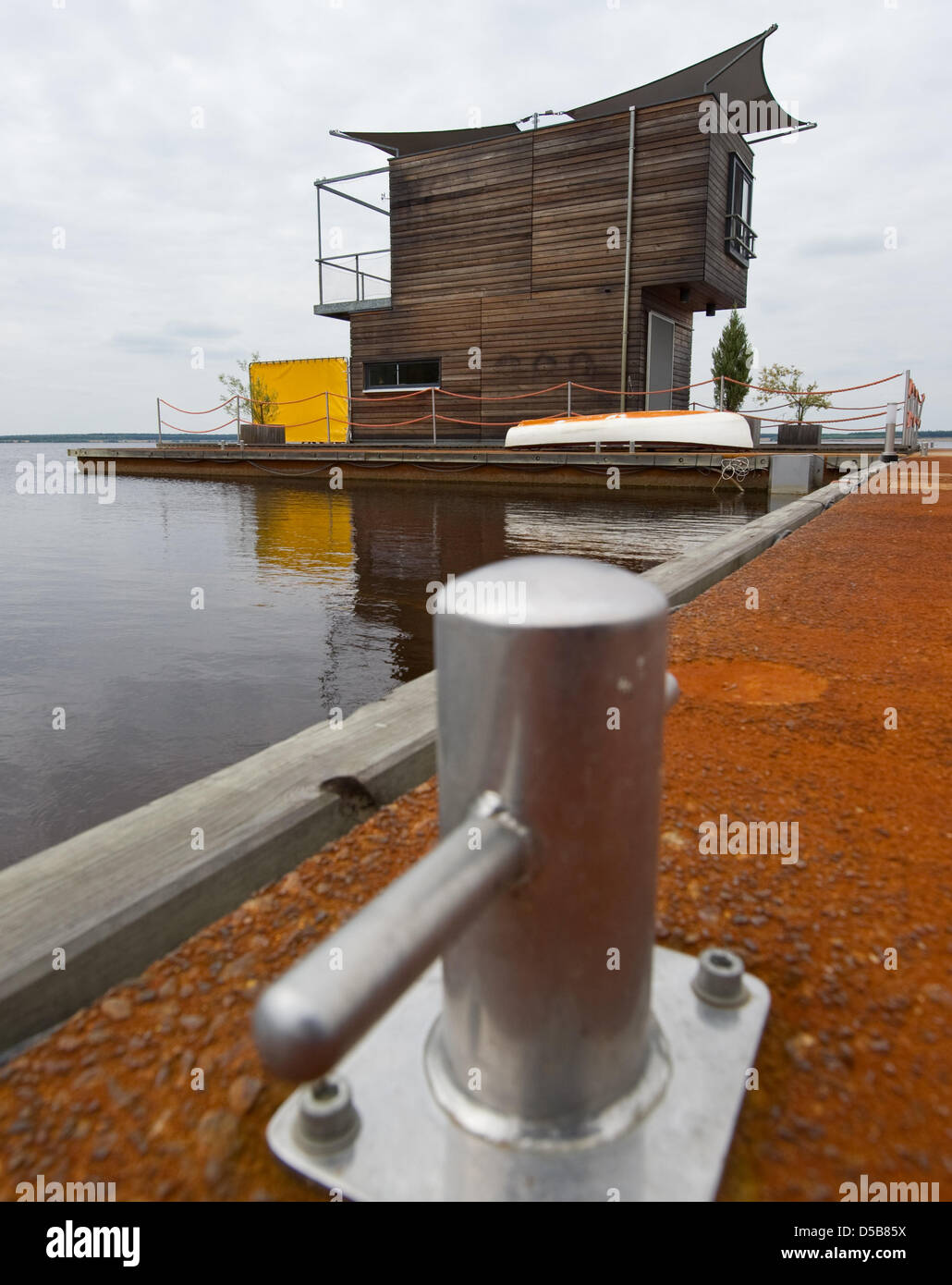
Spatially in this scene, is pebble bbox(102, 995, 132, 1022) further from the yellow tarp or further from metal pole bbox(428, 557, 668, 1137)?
the yellow tarp

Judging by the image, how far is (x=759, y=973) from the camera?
1203 mm

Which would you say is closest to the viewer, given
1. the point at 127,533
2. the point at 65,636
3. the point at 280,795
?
the point at 280,795

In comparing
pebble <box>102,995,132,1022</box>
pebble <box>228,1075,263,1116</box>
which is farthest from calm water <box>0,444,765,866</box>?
pebble <box>228,1075,263,1116</box>

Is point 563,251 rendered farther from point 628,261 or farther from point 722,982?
point 722,982

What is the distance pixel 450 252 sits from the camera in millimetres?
18391

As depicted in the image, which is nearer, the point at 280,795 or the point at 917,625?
the point at 280,795

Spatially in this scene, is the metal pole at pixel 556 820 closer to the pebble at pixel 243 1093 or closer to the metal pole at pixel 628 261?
the pebble at pixel 243 1093

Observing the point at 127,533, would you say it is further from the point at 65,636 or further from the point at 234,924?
the point at 234,924

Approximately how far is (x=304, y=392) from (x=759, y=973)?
95.0ft

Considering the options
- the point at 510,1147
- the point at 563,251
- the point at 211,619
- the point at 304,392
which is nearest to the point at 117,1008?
the point at 510,1147

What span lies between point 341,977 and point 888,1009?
92 centimetres

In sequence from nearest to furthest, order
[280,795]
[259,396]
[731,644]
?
[280,795] → [731,644] → [259,396]

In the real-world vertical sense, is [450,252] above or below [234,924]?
above
